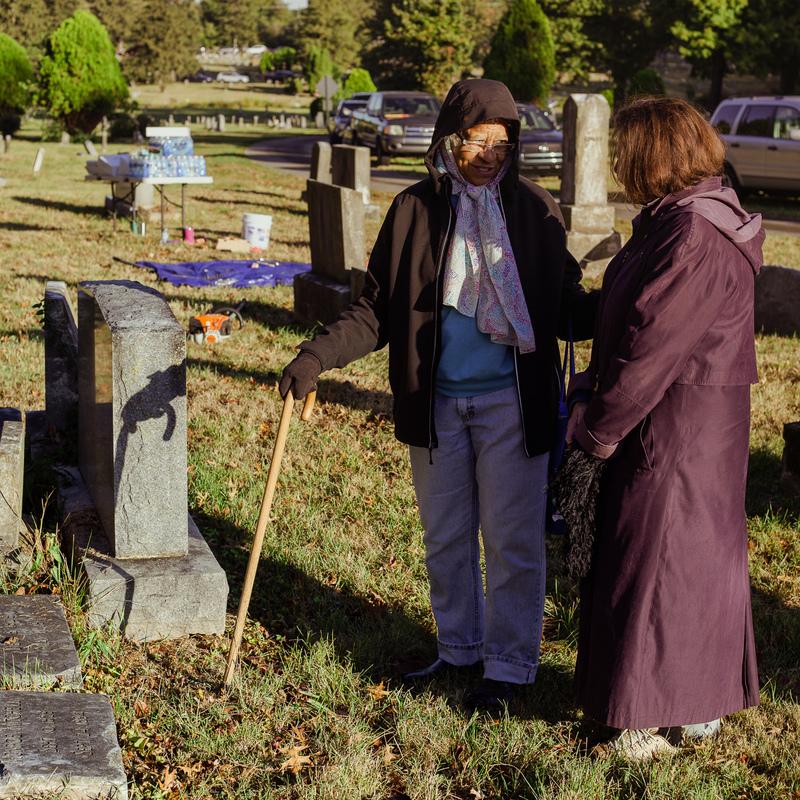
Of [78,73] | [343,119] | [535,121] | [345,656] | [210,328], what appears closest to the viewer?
[345,656]

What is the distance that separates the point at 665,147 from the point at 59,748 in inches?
93.4

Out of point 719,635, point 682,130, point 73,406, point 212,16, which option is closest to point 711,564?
point 719,635

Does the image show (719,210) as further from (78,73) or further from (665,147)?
(78,73)

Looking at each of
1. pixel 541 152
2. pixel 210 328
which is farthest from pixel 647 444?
pixel 541 152

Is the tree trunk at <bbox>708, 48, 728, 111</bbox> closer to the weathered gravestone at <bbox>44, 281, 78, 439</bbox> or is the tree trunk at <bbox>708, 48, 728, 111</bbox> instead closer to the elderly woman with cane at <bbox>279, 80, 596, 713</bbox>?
the weathered gravestone at <bbox>44, 281, 78, 439</bbox>

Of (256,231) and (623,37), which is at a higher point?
(623,37)

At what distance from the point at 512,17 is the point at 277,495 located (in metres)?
32.0

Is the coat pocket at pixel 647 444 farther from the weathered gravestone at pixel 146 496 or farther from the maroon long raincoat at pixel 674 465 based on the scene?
the weathered gravestone at pixel 146 496

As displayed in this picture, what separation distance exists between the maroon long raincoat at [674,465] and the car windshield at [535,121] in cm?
2224

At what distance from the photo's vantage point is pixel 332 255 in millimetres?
10266

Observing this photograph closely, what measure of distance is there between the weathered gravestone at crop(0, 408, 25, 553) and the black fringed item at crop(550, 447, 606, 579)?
2440 millimetres

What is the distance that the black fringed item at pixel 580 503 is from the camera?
11.4ft

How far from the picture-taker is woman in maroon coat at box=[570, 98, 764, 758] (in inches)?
126

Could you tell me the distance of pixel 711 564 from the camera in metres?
3.43
